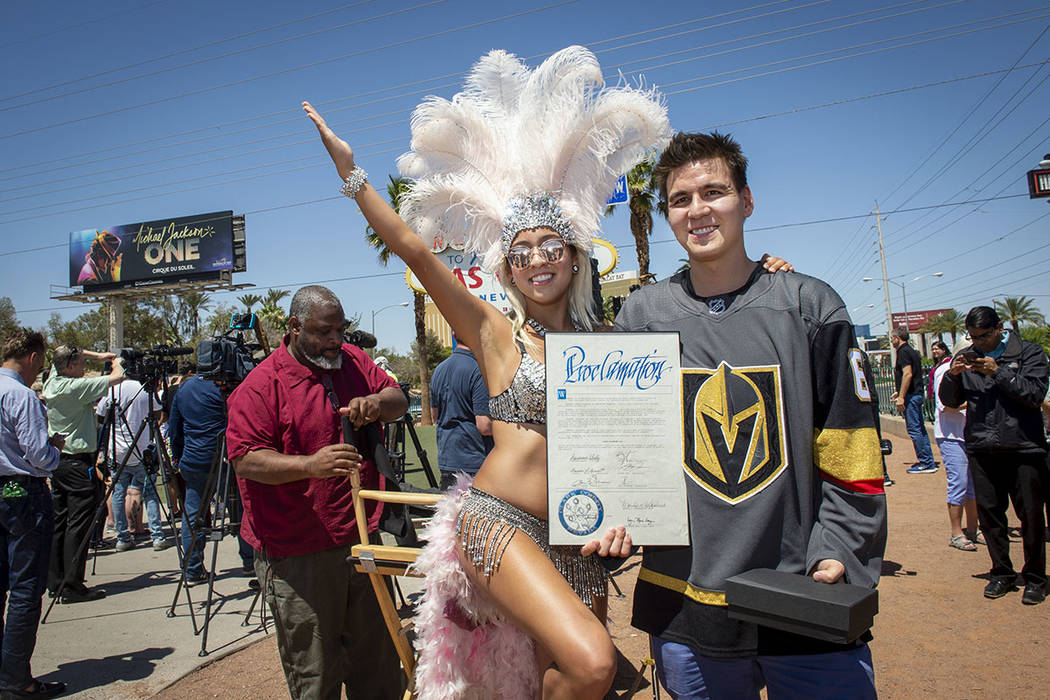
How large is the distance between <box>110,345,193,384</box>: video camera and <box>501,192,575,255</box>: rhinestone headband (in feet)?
13.4

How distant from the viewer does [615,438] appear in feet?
5.91

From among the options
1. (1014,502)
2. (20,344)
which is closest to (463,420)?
(20,344)

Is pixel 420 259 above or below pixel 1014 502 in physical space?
above

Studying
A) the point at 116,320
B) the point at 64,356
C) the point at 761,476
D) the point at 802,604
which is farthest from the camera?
the point at 116,320

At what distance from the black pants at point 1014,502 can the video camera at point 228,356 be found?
5.44 metres

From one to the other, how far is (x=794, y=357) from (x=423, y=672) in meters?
1.55

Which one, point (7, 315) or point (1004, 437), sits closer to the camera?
point (1004, 437)

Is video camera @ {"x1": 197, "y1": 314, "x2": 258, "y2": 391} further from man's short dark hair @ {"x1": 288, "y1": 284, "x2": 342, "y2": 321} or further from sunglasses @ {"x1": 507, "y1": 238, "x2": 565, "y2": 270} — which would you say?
sunglasses @ {"x1": 507, "y1": 238, "x2": 565, "y2": 270}

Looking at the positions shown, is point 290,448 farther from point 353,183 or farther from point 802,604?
point 802,604

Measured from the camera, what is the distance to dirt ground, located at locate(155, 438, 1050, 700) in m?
3.53

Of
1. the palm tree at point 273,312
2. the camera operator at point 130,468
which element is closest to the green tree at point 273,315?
the palm tree at point 273,312

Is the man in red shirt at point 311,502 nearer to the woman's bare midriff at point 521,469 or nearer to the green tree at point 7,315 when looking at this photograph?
the woman's bare midriff at point 521,469

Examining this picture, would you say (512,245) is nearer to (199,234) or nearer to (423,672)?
(423,672)

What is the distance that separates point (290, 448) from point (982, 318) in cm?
496
